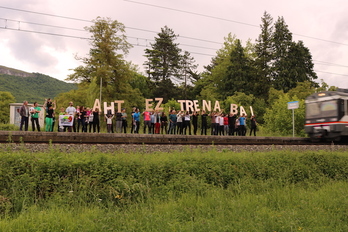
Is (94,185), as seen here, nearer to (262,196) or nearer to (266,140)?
(262,196)

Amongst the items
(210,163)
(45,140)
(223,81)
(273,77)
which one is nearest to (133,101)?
(223,81)

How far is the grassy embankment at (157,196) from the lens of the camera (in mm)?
7191

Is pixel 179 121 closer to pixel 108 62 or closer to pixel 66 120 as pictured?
pixel 66 120

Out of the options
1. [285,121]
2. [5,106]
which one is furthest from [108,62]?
[5,106]

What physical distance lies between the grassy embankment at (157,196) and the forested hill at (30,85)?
10867 centimetres

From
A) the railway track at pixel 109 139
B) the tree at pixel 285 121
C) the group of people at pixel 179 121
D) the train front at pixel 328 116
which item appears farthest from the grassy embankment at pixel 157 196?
the tree at pixel 285 121

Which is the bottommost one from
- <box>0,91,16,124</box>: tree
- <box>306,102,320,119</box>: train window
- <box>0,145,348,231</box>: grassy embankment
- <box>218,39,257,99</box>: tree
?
<box>0,145,348,231</box>: grassy embankment

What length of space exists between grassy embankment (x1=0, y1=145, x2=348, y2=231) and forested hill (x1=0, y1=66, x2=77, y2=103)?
10867 centimetres

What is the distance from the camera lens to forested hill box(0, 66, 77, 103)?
4681 inches

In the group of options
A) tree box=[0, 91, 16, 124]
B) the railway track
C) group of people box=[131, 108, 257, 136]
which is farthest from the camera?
tree box=[0, 91, 16, 124]

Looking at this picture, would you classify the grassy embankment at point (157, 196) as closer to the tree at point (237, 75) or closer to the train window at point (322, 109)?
the train window at point (322, 109)

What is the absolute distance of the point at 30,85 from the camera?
138125mm

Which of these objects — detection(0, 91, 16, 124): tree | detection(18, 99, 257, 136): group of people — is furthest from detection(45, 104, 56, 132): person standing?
detection(0, 91, 16, 124): tree

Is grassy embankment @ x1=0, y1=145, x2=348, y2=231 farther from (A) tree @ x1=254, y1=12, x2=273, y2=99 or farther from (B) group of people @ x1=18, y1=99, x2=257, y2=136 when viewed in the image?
(A) tree @ x1=254, y1=12, x2=273, y2=99
